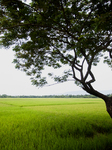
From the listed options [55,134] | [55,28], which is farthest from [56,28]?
[55,134]

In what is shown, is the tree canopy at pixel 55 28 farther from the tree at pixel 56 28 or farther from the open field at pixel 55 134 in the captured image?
the open field at pixel 55 134

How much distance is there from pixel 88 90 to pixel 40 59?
4504 millimetres

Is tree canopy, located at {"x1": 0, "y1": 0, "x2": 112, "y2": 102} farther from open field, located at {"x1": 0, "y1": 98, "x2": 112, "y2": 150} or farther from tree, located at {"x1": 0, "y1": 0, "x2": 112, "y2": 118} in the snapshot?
open field, located at {"x1": 0, "y1": 98, "x2": 112, "y2": 150}

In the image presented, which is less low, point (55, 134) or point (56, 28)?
point (56, 28)

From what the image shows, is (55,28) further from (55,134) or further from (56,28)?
(55,134)

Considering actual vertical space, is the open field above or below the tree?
below

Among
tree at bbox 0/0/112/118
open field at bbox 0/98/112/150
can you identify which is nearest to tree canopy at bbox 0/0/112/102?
tree at bbox 0/0/112/118

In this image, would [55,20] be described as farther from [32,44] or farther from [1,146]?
[1,146]

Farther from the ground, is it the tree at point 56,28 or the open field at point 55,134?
the tree at point 56,28

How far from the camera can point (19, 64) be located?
8188mm

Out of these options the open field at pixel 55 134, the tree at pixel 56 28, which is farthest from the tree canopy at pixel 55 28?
the open field at pixel 55 134

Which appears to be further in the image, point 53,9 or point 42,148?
point 53,9

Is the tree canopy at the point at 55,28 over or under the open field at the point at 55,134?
over

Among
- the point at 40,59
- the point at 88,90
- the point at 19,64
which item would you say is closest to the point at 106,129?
the point at 88,90
